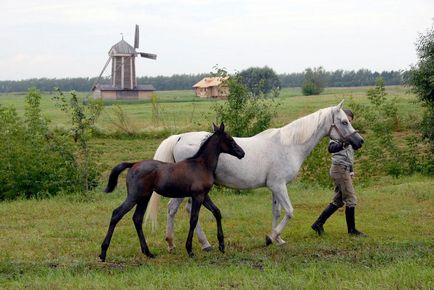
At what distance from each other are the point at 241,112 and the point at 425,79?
8.48 metres

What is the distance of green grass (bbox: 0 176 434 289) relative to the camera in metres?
6.60

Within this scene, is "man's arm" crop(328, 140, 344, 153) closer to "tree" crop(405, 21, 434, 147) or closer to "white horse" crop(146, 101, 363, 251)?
"white horse" crop(146, 101, 363, 251)

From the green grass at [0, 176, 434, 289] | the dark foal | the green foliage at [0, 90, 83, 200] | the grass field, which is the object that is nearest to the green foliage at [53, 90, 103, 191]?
the green foliage at [0, 90, 83, 200]

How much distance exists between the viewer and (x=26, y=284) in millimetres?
6617

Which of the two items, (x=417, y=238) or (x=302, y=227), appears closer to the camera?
(x=417, y=238)

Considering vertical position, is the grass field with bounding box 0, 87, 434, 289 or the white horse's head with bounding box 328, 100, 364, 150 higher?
the white horse's head with bounding box 328, 100, 364, 150

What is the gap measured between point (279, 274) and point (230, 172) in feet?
7.82

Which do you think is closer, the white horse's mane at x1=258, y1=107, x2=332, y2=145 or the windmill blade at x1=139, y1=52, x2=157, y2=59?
the white horse's mane at x1=258, y1=107, x2=332, y2=145

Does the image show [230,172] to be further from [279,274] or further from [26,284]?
[26,284]

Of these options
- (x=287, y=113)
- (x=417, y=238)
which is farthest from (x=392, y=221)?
(x=287, y=113)

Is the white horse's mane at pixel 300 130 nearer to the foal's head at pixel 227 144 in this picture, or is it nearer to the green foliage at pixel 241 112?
the foal's head at pixel 227 144

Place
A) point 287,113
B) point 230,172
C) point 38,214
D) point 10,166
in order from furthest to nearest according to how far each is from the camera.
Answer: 1. point 287,113
2. point 10,166
3. point 38,214
4. point 230,172

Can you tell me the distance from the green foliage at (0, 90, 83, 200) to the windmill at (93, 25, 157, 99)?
148ft

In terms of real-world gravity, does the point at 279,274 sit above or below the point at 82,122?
below
